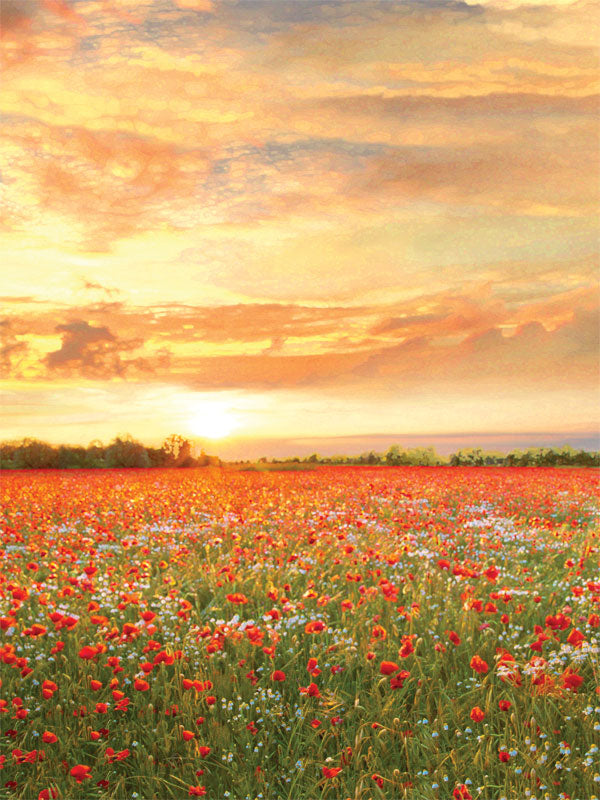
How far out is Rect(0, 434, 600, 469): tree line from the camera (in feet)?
104

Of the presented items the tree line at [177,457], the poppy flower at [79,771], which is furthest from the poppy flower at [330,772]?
the tree line at [177,457]

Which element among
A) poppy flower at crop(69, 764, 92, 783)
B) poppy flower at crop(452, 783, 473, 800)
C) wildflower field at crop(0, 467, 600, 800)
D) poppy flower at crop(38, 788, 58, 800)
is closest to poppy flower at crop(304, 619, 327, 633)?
wildflower field at crop(0, 467, 600, 800)

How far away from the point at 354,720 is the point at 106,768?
1523mm

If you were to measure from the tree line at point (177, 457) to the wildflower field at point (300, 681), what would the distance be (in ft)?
78.1

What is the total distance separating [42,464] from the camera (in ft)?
111

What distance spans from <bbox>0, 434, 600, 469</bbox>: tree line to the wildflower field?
23.8 meters

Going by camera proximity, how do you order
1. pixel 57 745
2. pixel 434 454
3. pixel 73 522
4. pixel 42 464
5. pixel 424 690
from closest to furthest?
1. pixel 57 745
2. pixel 424 690
3. pixel 73 522
4. pixel 42 464
5. pixel 434 454

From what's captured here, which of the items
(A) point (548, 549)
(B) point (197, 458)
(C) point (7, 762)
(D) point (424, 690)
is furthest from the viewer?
(B) point (197, 458)

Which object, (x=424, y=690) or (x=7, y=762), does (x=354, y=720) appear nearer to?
(x=424, y=690)

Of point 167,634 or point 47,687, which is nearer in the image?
point 47,687

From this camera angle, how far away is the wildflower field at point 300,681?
365cm

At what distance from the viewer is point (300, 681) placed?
4.65 meters

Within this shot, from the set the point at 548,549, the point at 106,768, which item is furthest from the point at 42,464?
the point at 106,768

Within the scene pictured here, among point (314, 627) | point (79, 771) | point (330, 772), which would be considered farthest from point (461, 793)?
point (79, 771)
